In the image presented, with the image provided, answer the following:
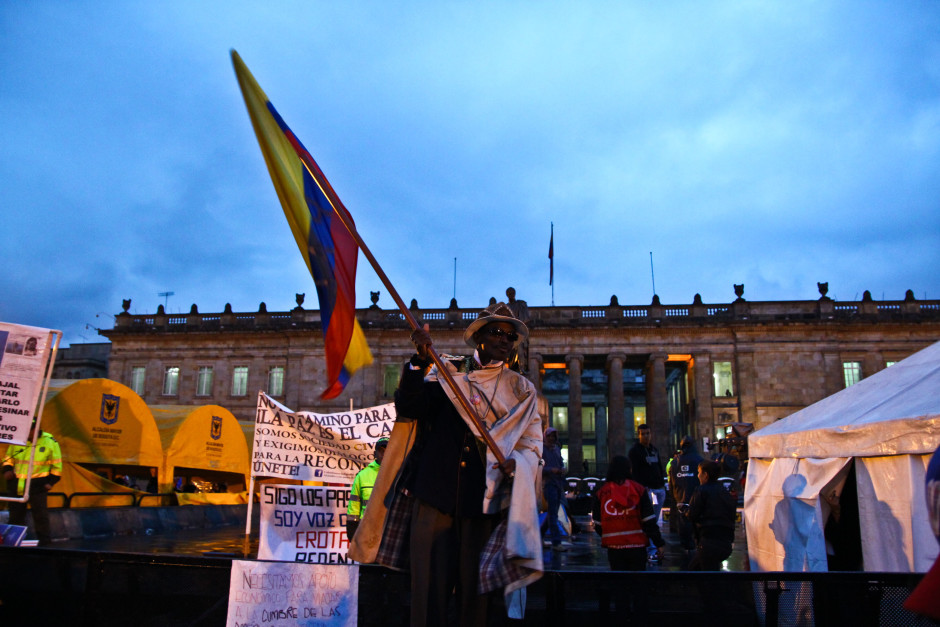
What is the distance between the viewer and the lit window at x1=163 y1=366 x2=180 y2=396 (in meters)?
45.0

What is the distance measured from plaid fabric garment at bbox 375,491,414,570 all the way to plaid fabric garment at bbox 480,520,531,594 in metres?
0.51

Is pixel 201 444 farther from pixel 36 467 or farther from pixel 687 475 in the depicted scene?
pixel 687 475

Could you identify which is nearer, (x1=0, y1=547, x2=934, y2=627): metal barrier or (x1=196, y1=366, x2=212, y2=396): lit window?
(x1=0, y1=547, x2=934, y2=627): metal barrier

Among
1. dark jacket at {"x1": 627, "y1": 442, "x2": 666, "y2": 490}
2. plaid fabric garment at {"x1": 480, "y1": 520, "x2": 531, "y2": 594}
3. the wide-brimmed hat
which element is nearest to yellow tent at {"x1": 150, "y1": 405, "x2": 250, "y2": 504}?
dark jacket at {"x1": 627, "y1": 442, "x2": 666, "y2": 490}

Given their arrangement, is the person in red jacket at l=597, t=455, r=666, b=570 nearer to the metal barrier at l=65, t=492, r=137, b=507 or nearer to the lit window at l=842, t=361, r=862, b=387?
the metal barrier at l=65, t=492, r=137, b=507

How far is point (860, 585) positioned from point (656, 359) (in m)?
38.3

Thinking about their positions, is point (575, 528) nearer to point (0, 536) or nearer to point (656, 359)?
point (0, 536)

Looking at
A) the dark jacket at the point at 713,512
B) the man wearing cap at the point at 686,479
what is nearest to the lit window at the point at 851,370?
the man wearing cap at the point at 686,479

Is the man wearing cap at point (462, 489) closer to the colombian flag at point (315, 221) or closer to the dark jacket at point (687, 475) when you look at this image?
the colombian flag at point (315, 221)

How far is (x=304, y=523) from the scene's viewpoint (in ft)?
25.6

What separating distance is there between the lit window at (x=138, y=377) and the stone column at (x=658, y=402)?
32.9m

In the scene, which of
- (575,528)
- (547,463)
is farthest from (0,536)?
(575,528)

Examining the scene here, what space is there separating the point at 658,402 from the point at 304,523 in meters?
34.7

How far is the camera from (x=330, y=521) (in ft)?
26.0
